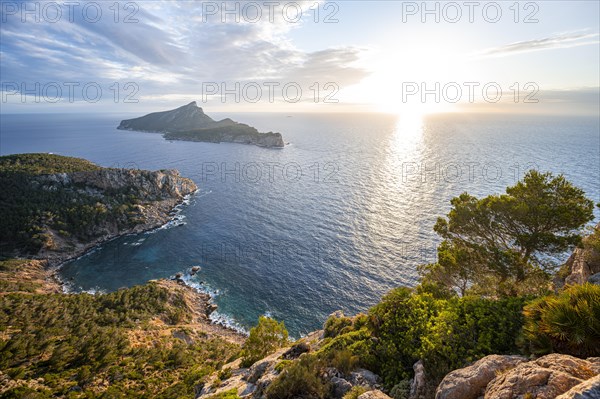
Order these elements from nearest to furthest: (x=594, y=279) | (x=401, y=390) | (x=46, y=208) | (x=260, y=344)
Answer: (x=401, y=390), (x=594, y=279), (x=260, y=344), (x=46, y=208)

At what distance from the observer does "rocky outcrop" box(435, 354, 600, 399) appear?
7.61 m

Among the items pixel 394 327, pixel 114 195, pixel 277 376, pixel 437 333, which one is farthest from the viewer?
pixel 114 195

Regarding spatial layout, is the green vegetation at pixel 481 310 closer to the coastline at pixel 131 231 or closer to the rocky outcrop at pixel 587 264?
the rocky outcrop at pixel 587 264

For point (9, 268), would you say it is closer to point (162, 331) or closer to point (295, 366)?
point (162, 331)

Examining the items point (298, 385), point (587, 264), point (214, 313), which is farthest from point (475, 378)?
point (214, 313)

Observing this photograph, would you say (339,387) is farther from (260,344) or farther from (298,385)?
(260,344)

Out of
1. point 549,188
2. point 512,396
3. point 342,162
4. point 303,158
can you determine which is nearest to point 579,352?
point 512,396

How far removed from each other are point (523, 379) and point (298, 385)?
10595 mm

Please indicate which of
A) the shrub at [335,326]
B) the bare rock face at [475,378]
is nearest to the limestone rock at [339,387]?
the bare rock face at [475,378]

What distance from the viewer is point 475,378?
33.8ft

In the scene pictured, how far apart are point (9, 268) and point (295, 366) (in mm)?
81605

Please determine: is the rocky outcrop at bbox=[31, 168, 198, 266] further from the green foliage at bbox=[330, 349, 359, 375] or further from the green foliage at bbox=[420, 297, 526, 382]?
the green foliage at bbox=[420, 297, 526, 382]

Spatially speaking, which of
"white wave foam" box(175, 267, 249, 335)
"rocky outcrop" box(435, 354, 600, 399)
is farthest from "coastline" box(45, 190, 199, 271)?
"rocky outcrop" box(435, 354, 600, 399)

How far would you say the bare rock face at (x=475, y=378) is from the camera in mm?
10133
